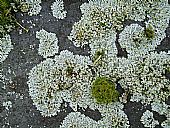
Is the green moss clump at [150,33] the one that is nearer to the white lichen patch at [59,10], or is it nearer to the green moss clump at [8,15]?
the white lichen patch at [59,10]

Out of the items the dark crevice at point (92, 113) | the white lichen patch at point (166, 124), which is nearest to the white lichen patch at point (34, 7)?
the dark crevice at point (92, 113)

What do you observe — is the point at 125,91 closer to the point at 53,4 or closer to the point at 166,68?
the point at 166,68

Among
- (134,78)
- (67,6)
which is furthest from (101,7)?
(134,78)

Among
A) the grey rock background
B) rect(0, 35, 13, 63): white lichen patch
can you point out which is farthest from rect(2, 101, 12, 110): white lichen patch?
rect(0, 35, 13, 63): white lichen patch

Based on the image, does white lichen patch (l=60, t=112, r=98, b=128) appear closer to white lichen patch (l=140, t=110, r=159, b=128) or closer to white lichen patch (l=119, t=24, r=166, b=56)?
white lichen patch (l=140, t=110, r=159, b=128)

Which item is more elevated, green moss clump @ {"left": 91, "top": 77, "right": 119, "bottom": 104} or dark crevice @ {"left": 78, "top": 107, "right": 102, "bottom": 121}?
green moss clump @ {"left": 91, "top": 77, "right": 119, "bottom": 104}

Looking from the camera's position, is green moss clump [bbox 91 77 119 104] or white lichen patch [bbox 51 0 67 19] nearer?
green moss clump [bbox 91 77 119 104]

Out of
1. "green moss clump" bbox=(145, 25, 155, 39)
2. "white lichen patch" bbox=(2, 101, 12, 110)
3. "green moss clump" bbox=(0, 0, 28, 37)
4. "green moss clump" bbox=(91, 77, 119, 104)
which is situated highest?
"green moss clump" bbox=(0, 0, 28, 37)
